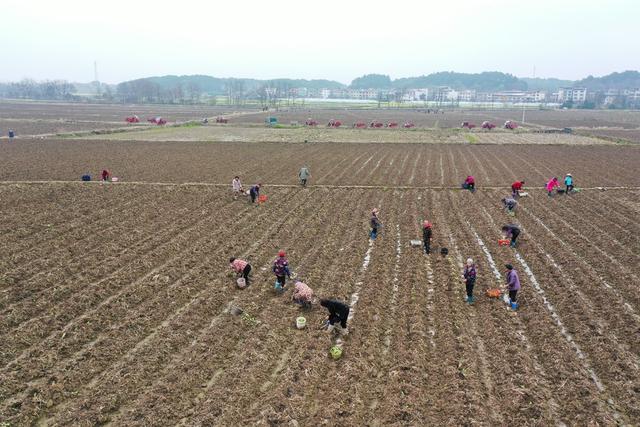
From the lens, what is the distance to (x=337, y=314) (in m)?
10.4

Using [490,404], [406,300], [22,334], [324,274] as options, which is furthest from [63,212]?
[490,404]

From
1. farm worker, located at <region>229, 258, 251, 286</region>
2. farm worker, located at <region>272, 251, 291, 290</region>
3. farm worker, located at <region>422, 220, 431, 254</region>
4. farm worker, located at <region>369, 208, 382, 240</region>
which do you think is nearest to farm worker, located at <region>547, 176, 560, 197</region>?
farm worker, located at <region>422, 220, 431, 254</region>

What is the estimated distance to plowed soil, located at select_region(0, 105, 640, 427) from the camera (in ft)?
26.6

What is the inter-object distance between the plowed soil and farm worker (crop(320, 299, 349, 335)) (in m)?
0.32

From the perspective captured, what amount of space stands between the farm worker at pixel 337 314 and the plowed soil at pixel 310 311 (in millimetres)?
316

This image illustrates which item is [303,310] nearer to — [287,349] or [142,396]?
[287,349]

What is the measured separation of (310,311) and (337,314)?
1390mm

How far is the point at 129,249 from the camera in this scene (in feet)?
51.6

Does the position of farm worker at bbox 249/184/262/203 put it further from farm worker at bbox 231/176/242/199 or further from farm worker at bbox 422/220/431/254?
farm worker at bbox 422/220/431/254

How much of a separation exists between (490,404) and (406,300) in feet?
14.2

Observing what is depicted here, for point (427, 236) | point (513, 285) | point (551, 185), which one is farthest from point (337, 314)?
Answer: point (551, 185)

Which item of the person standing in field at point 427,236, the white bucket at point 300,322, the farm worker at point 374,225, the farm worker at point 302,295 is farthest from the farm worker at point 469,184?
the white bucket at point 300,322

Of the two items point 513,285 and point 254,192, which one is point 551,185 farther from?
point 254,192

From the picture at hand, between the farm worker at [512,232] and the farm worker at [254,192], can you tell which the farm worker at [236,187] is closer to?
the farm worker at [254,192]
